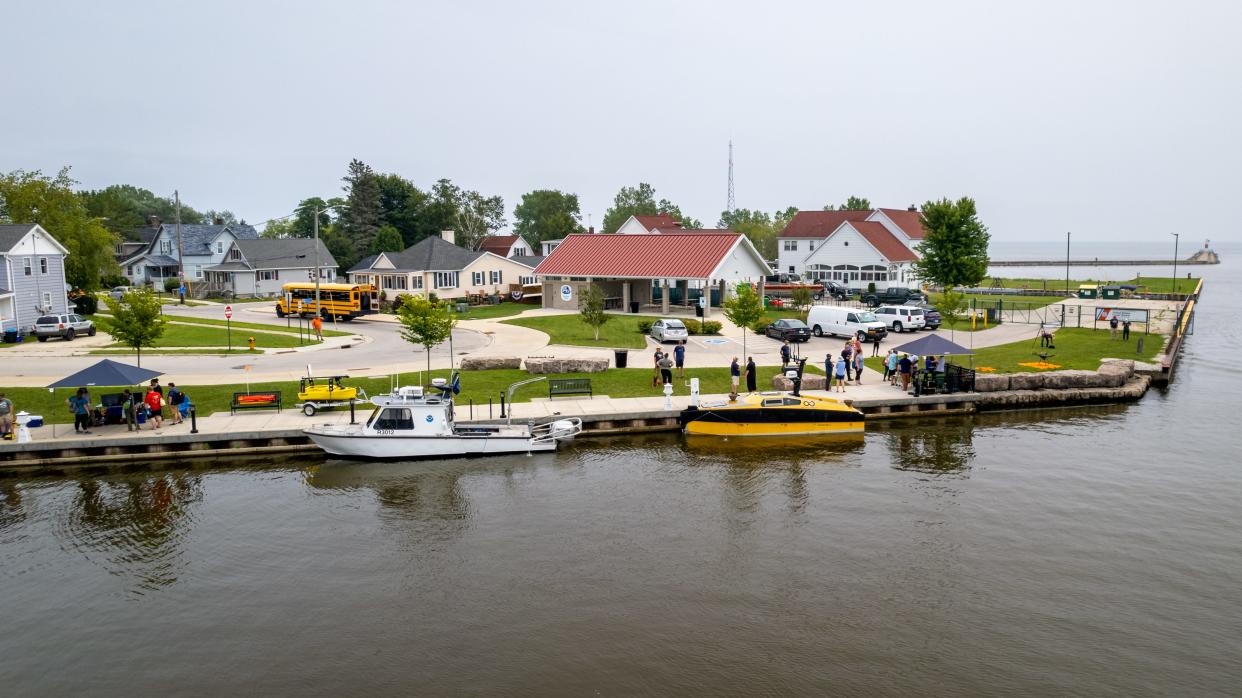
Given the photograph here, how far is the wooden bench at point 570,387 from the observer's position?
109 feet

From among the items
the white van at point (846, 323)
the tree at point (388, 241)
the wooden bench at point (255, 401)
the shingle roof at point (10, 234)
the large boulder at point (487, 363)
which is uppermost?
the tree at point (388, 241)

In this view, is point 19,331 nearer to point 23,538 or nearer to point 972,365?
point 23,538

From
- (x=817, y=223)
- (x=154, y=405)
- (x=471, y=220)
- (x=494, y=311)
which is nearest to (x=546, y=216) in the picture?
(x=471, y=220)

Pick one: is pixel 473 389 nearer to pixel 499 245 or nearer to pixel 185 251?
pixel 499 245

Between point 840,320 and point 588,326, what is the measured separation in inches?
571

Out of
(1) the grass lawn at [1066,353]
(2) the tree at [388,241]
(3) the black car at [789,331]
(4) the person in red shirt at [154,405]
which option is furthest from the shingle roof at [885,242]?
(4) the person in red shirt at [154,405]

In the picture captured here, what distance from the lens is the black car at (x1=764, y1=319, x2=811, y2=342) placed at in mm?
45031

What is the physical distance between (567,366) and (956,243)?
153ft

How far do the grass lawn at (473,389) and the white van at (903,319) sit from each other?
14576mm

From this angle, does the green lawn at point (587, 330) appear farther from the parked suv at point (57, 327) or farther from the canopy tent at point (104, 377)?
the parked suv at point (57, 327)

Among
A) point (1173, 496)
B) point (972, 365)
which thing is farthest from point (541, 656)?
point (972, 365)

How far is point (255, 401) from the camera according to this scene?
30.8m

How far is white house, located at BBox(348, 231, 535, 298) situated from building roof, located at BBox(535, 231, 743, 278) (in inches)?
294

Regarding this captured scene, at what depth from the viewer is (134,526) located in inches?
868
